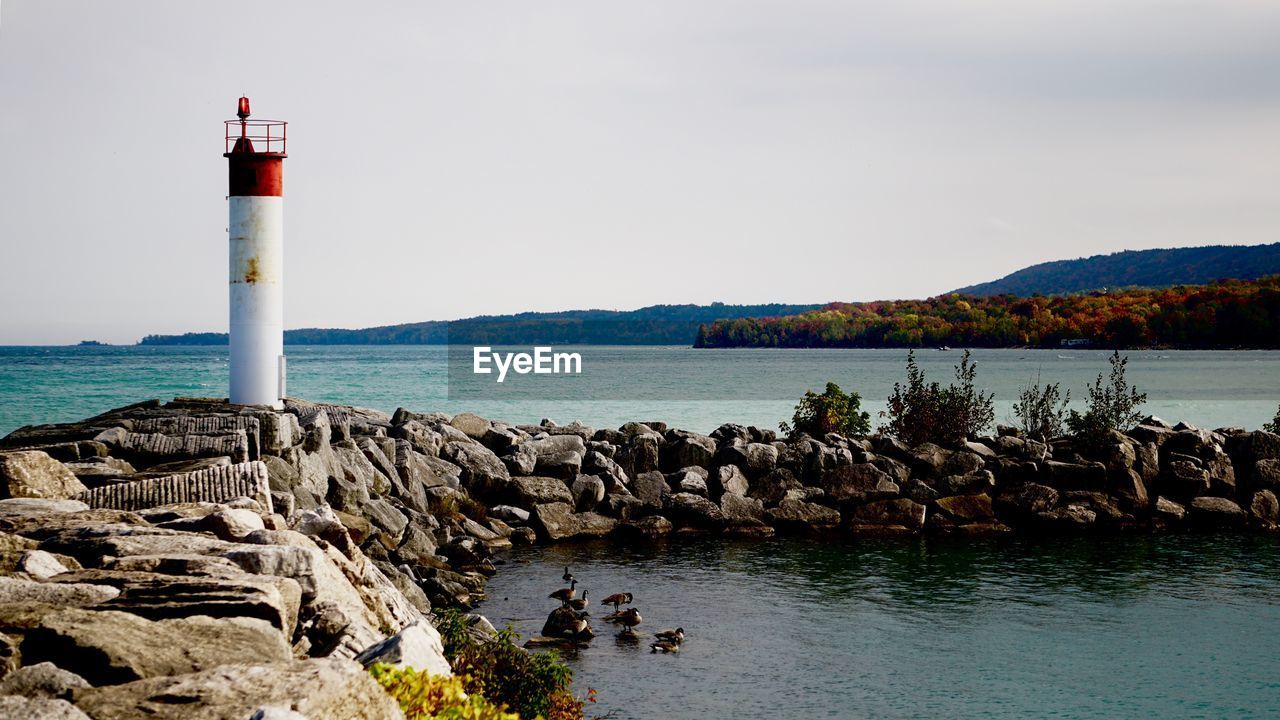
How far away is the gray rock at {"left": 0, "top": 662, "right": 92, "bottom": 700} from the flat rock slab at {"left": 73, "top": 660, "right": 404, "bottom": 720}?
76 mm

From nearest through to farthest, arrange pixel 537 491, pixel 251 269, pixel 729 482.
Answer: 1. pixel 251 269
2. pixel 537 491
3. pixel 729 482

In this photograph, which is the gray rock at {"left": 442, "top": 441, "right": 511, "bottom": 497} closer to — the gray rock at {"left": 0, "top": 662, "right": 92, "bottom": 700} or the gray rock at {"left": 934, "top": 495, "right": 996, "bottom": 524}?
the gray rock at {"left": 934, "top": 495, "right": 996, "bottom": 524}

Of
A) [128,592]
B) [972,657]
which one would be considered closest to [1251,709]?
[972,657]

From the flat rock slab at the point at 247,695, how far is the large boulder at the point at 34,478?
5561 millimetres

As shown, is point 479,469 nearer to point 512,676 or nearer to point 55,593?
point 512,676

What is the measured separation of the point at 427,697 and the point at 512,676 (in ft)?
11.1

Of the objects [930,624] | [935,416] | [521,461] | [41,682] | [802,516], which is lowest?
[930,624]

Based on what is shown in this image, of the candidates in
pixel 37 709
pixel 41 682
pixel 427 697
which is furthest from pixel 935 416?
pixel 37 709

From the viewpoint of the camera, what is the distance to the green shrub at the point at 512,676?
387 inches

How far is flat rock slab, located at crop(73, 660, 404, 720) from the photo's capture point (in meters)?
5.76

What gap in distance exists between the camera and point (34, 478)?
1090 centimetres

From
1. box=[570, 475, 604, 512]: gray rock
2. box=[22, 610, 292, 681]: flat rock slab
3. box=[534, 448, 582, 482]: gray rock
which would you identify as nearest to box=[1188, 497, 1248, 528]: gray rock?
box=[570, 475, 604, 512]: gray rock

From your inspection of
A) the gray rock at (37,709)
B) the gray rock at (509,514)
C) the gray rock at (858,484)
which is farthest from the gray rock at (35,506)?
the gray rock at (858,484)

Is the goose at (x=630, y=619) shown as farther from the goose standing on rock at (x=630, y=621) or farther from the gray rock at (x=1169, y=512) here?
the gray rock at (x=1169, y=512)
